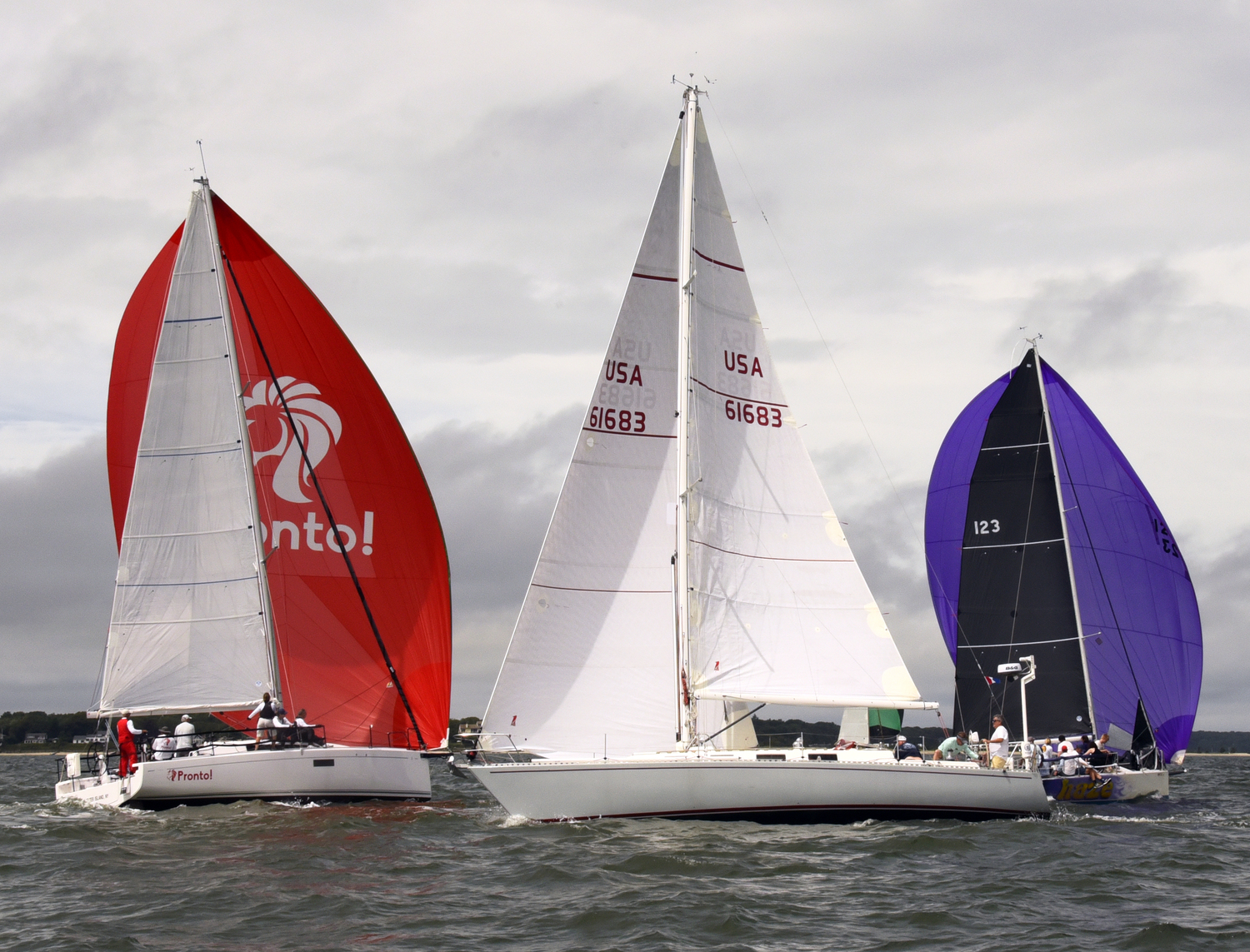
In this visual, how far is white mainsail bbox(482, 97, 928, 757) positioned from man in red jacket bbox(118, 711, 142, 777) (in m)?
6.92

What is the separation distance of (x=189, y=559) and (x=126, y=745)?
3.15 meters

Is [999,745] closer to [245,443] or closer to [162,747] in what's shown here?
[162,747]

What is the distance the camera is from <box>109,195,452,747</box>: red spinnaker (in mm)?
22172

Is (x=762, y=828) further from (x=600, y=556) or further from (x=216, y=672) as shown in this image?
(x=216, y=672)

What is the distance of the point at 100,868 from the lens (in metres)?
14.6

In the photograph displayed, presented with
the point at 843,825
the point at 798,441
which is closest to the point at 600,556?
the point at 798,441

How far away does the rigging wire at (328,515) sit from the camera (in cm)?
2247

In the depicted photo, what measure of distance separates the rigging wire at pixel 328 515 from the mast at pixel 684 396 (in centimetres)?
683

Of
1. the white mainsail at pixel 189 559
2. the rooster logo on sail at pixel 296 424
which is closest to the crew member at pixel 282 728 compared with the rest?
the white mainsail at pixel 189 559

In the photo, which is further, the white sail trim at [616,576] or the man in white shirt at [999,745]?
the man in white shirt at [999,745]

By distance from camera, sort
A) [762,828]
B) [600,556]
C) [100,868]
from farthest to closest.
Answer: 1. [600,556]
2. [762,828]
3. [100,868]

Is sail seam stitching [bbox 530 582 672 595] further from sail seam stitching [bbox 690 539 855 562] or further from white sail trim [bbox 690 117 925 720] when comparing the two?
sail seam stitching [bbox 690 539 855 562]

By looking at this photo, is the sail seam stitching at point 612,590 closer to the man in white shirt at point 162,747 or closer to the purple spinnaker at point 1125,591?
the man in white shirt at point 162,747

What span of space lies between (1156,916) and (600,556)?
842 cm
